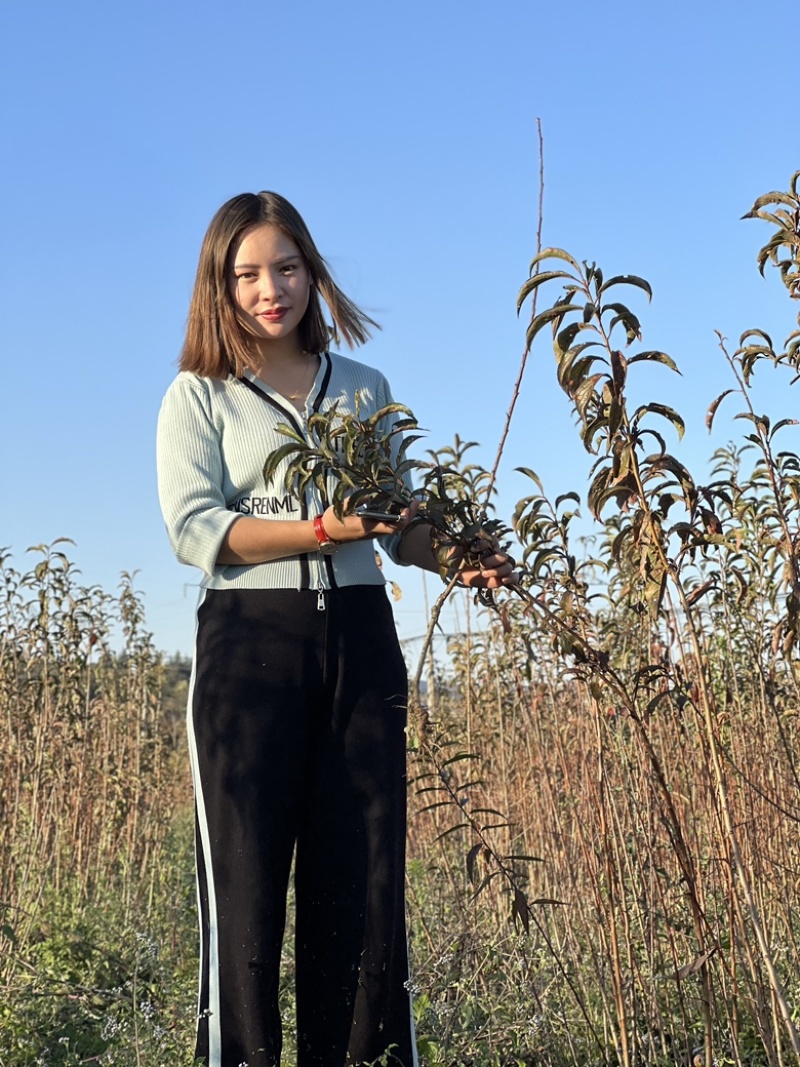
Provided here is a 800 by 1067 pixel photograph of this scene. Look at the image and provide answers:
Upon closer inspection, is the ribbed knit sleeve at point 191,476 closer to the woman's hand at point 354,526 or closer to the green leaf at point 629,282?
the woman's hand at point 354,526

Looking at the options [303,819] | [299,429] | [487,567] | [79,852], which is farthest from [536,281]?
[79,852]

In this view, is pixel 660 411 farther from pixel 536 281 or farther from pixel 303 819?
pixel 303 819

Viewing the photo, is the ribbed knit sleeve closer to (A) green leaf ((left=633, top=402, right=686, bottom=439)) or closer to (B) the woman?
(B) the woman

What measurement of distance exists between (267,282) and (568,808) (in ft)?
5.48

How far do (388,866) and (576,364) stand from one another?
3.55 ft

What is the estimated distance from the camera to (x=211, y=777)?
2.14 metres

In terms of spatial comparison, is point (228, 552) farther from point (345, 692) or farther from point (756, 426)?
point (756, 426)

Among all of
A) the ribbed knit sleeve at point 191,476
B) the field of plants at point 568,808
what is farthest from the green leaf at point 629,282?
the ribbed knit sleeve at point 191,476

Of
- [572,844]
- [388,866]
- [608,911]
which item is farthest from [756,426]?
[572,844]

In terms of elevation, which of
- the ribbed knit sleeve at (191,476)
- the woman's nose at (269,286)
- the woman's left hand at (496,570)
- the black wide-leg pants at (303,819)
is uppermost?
the woman's nose at (269,286)

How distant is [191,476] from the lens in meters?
2.22

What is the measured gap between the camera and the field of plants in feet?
5.76

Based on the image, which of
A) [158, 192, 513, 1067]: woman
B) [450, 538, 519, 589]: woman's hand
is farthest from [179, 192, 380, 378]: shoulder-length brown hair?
[450, 538, 519, 589]: woman's hand

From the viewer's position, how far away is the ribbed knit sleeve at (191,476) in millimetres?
2156
